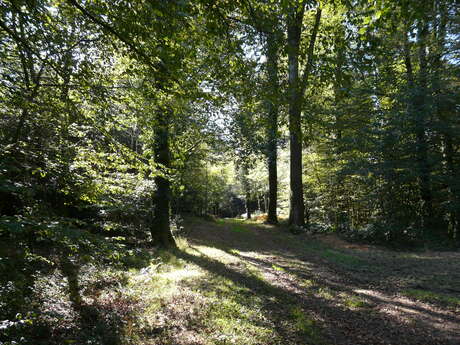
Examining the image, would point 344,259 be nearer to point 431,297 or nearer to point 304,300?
point 431,297

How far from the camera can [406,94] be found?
12852mm

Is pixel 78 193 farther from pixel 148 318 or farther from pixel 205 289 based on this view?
pixel 205 289

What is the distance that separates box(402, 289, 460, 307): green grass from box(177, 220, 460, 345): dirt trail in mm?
17

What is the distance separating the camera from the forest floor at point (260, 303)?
14.0ft

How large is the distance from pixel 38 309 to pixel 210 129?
987 centimetres

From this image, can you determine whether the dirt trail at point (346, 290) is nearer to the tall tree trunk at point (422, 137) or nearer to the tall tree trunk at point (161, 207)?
the tall tree trunk at point (161, 207)

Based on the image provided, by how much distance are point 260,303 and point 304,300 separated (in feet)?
3.41

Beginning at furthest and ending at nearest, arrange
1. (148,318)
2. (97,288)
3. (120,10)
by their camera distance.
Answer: (97,288)
(148,318)
(120,10)

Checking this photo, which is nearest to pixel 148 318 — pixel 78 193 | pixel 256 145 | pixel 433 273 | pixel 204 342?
pixel 204 342

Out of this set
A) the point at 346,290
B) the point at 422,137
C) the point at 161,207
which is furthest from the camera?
the point at 422,137

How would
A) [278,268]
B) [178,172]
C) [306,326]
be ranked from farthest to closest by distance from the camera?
[278,268]
[178,172]
[306,326]

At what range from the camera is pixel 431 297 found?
6.11 meters

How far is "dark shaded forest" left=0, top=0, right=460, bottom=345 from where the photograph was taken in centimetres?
380

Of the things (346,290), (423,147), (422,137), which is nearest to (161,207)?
(346,290)
